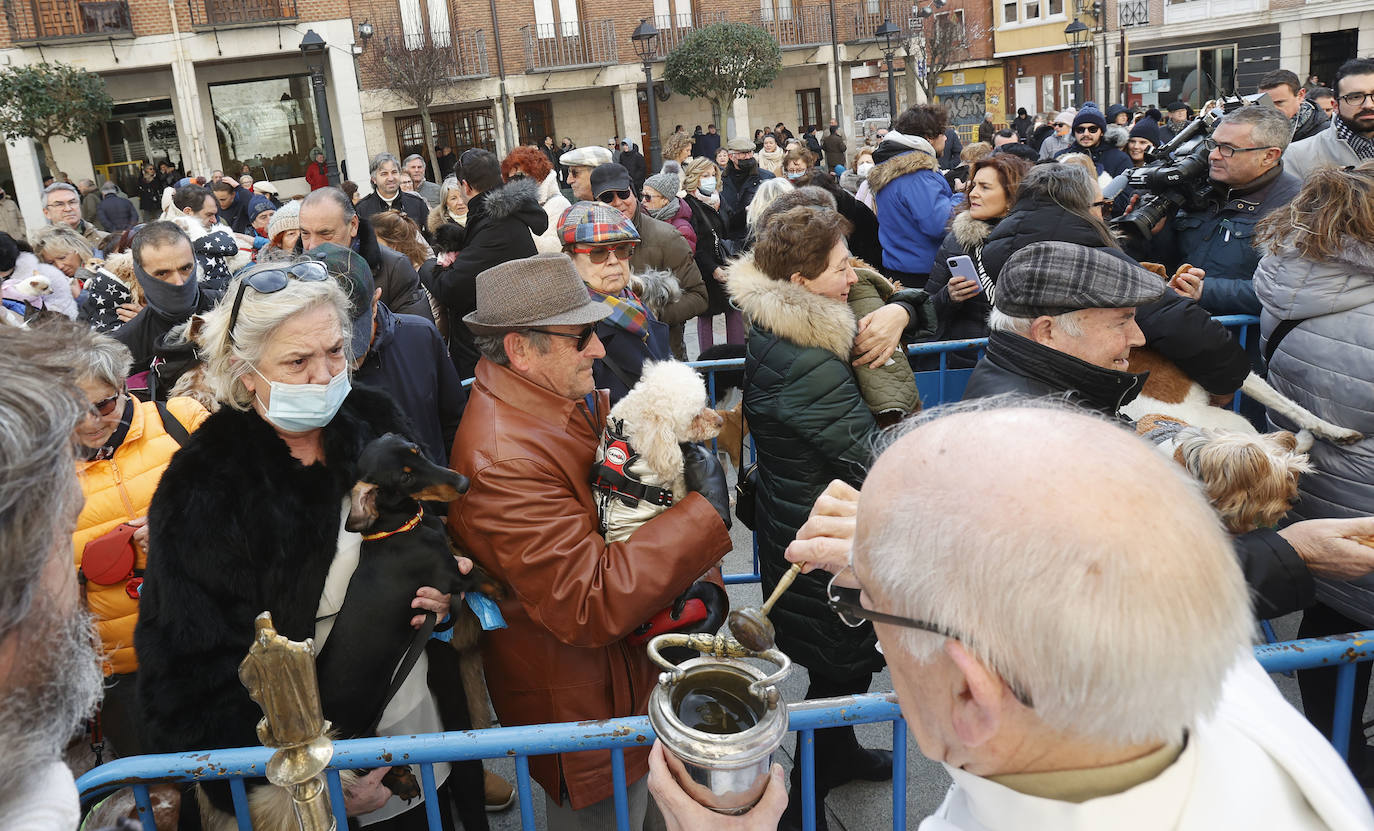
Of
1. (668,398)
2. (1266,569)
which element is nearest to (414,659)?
(668,398)

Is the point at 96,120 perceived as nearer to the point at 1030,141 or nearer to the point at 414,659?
the point at 1030,141

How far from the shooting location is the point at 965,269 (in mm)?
4793

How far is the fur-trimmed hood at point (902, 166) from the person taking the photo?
20.2 feet

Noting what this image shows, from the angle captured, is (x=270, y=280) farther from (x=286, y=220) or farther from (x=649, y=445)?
(x=286, y=220)

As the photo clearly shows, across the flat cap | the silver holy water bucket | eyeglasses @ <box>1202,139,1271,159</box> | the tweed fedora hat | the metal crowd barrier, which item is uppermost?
the flat cap

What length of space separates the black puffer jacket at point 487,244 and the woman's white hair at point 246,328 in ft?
8.73

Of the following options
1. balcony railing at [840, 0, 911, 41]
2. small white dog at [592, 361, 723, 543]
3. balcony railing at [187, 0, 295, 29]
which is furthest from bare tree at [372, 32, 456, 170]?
small white dog at [592, 361, 723, 543]

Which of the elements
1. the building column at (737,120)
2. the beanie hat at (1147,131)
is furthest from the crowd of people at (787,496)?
the building column at (737,120)

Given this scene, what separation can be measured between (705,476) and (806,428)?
70 cm

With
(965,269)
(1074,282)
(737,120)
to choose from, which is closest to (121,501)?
(1074,282)

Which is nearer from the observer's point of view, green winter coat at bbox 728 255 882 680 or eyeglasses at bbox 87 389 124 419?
eyeglasses at bbox 87 389 124 419

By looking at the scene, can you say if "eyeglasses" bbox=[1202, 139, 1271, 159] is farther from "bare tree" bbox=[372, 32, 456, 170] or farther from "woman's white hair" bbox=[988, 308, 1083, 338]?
"bare tree" bbox=[372, 32, 456, 170]

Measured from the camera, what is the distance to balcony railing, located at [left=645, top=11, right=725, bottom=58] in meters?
32.4

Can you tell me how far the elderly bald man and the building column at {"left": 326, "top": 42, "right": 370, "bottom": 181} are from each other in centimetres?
2722
